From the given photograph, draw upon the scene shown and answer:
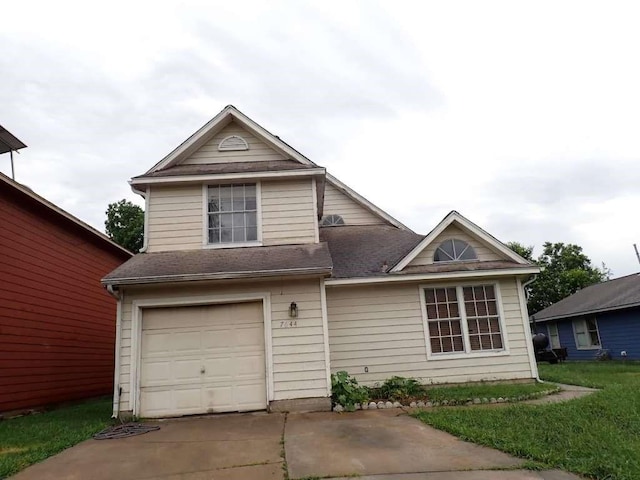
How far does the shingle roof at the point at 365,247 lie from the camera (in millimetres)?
10119

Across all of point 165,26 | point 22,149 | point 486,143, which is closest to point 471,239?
point 486,143

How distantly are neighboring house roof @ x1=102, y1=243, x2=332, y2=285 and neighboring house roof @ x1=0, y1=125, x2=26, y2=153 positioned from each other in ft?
18.8

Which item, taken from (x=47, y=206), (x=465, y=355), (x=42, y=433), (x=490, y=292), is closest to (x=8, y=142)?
(x=47, y=206)

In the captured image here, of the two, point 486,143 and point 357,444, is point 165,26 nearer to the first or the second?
point 357,444

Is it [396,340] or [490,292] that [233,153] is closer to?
[396,340]

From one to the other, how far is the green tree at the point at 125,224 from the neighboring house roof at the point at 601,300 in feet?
85.7

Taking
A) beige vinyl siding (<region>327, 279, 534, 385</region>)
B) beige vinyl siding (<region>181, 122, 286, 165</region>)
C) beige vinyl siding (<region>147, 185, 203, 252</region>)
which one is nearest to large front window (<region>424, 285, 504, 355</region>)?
beige vinyl siding (<region>327, 279, 534, 385</region>)

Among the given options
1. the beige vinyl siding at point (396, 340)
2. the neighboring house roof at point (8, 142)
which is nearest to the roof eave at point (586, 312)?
the beige vinyl siding at point (396, 340)

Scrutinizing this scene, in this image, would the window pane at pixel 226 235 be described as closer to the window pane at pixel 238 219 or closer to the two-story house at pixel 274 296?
the two-story house at pixel 274 296

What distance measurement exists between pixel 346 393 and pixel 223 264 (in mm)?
3498

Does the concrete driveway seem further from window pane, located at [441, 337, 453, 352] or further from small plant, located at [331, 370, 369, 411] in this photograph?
window pane, located at [441, 337, 453, 352]

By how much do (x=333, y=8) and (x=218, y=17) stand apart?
2594 millimetres

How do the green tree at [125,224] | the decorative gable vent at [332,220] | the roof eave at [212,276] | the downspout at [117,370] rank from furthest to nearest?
the green tree at [125,224] < the decorative gable vent at [332,220] < the roof eave at [212,276] < the downspout at [117,370]

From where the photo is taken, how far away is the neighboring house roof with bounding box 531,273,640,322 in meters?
18.2
